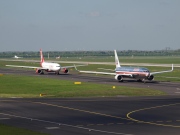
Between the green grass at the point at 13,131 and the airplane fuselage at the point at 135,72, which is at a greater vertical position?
the airplane fuselage at the point at 135,72

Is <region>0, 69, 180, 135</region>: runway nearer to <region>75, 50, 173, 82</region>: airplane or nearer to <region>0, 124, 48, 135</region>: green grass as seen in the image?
<region>0, 124, 48, 135</region>: green grass

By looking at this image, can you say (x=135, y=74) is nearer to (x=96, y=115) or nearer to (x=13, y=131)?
(x=96, y=115)

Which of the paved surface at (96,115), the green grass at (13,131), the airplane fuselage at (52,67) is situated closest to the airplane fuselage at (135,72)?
the airplane fuselage at (52,67)

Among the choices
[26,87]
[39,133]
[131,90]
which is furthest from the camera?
[26,87]

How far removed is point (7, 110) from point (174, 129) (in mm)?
21807

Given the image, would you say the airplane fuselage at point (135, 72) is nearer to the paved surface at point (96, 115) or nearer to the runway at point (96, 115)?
the runway at point (96, 115)

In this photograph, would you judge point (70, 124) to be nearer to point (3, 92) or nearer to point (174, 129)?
point (174, 129)

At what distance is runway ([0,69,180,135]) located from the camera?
4431cm

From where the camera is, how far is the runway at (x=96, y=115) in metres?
44.3

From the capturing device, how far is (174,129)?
4441 cm

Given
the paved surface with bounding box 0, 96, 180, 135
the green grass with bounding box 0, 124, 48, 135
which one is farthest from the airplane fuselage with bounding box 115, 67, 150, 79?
the green grass with bounding box 0, 124, 48, 135

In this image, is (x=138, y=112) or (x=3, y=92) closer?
(x=138, y=112)

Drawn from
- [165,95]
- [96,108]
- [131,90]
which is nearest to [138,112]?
[96,108]

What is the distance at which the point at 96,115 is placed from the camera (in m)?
53.9
